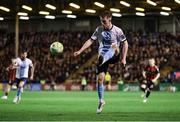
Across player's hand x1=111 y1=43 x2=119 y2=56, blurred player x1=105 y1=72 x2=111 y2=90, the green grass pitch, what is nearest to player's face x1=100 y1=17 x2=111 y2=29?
player's hand x1=111 y1=43 x2=119 y2=56

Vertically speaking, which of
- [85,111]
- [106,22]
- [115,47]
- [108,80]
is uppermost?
[106,22]

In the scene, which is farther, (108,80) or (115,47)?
(108,80)

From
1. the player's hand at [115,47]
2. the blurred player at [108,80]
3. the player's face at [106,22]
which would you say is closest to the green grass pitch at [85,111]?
the player's hand at [115,47]

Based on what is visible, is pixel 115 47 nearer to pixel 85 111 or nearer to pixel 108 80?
pixel 85 111

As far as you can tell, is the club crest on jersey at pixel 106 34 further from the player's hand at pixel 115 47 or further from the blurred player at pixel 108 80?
the blurred player at pixel 108 80

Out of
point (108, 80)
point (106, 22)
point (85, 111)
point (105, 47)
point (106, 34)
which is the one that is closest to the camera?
point (106, 22)

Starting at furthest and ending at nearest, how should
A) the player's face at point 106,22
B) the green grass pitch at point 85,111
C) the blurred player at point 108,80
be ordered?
the blurred player at point 108,80 → the player's face at point 106,22 → the green grass pitch at point 85,111

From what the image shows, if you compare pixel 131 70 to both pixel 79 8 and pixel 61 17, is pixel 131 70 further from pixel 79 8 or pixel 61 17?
pixel 61 17

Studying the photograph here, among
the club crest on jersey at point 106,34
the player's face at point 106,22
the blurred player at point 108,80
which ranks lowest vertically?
the blurred player at point 108,80

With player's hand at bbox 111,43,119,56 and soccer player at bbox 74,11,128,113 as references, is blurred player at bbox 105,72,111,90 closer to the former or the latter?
player's hand at bbox 111,43,119,56

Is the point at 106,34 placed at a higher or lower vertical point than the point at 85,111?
higher

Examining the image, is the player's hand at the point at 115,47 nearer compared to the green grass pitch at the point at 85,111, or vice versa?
the green grass pitch at the point at 85,111

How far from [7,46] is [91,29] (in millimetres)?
11336

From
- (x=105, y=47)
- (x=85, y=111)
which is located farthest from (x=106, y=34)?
(x=85, y=111)
